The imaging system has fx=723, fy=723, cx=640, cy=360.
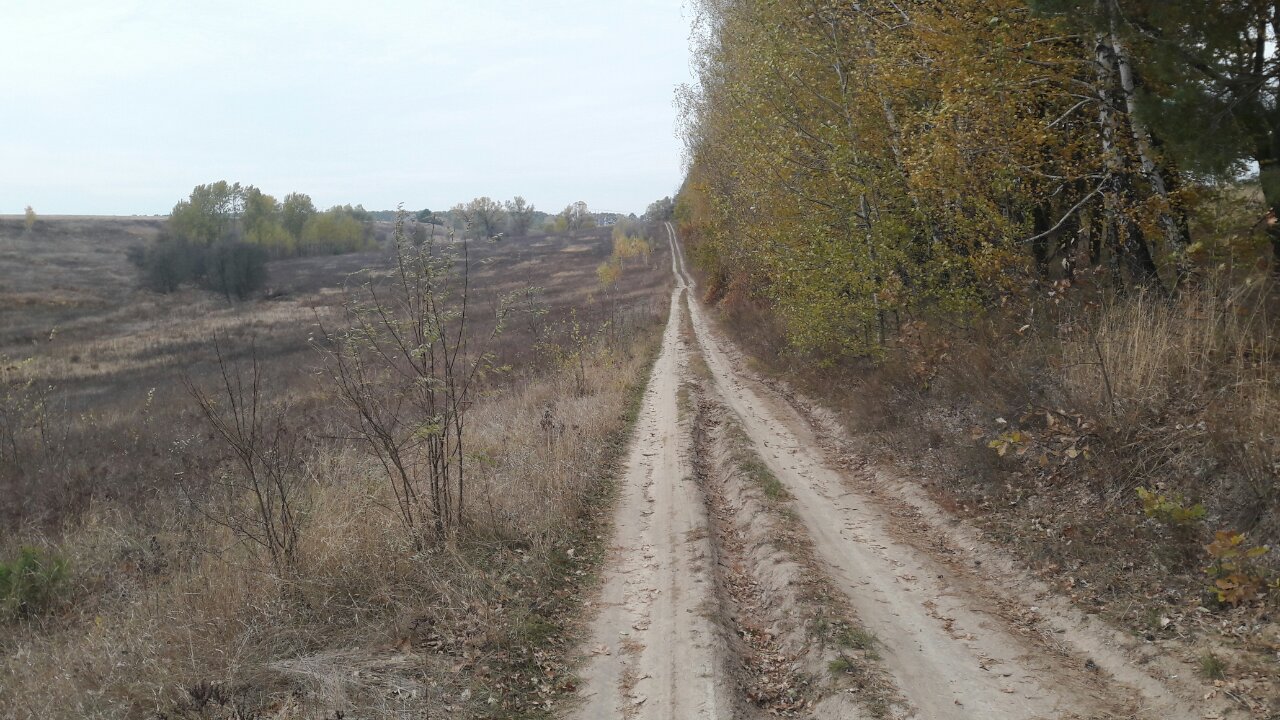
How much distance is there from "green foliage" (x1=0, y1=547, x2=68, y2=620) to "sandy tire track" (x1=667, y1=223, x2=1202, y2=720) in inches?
372

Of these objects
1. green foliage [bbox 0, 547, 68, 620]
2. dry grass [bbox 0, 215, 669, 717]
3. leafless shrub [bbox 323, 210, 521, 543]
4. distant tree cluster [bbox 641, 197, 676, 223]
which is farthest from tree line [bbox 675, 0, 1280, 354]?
distant tree cluster [bbox 641, 197, 676, 223]

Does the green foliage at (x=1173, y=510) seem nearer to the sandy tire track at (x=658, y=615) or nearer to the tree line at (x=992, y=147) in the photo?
the tree line at (x=992, y=147)

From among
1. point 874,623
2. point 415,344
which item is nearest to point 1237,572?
point 874,623

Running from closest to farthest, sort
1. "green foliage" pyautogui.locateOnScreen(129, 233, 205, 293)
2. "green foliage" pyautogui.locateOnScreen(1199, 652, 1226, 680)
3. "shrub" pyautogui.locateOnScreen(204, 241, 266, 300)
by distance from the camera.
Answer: "green foliage" pyautogui.locateOnScreen(1199, 652, 1226, 680)
"shrub" pyautogui.locateOnScreen(204, 241, 266, 300)
"green foliage" pyautogui.locateOnScreen(129, 233, 205, 293)

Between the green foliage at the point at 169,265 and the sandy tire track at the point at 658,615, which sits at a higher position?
the green foliage at the point at 169,265

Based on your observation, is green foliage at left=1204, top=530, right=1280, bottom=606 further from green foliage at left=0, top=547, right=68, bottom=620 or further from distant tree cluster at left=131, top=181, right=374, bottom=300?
distant tree cluster at left=131, top=181, right=374, bottom=300

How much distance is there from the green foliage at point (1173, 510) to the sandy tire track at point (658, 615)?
387cm

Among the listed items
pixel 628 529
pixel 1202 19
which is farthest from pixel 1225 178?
pixel 628 529

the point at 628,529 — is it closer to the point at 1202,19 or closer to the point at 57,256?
the point at 1202,19

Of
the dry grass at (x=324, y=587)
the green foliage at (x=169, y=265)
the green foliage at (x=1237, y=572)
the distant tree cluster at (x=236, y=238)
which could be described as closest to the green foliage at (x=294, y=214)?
the distant tree cluster at (x=236, y=238)

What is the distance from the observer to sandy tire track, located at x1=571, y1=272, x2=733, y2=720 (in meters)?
5.38

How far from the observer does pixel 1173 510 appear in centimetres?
607

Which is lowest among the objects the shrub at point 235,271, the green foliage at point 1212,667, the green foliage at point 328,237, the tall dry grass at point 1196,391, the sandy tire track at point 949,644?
the sandy tire track at point 949,644

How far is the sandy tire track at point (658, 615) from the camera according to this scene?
5375 millimetres
